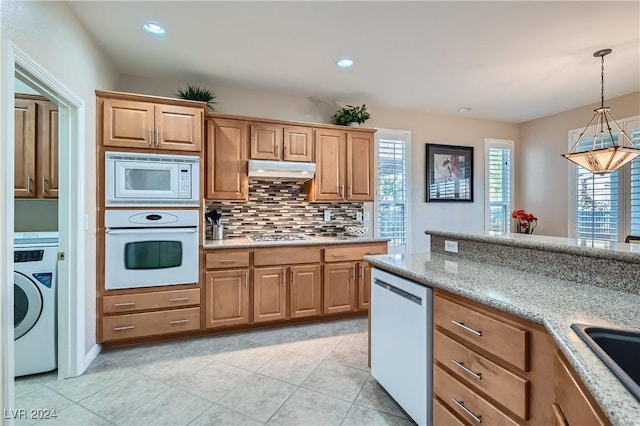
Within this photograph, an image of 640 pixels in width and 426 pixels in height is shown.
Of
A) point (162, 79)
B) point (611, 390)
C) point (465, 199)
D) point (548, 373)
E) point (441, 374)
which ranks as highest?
point (162, 79)

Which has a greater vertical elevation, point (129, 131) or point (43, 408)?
point (129, 131)

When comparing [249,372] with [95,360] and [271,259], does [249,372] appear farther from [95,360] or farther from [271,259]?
[95,360]

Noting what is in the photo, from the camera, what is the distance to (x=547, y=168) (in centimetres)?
451

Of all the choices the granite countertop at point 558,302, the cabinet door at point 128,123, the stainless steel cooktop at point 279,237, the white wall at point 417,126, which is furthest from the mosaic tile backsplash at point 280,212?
the granite countertop at point 558,302

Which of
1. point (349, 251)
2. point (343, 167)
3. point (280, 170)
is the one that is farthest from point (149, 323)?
point (343, 167)

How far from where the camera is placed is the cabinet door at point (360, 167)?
12.2 ft

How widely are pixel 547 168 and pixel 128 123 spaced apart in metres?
5.31

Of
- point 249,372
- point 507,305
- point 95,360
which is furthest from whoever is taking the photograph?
point 95,360

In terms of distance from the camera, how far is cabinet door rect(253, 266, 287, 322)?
309 cm

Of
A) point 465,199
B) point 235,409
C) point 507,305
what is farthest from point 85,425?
point 465,199

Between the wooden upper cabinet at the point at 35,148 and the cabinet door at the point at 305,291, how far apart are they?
221cm

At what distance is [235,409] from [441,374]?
1.27 metres

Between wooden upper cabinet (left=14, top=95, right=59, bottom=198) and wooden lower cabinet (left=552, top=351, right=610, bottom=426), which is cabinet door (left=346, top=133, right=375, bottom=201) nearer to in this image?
wooden upper cabinet (left=14, top=95, right=59, bottom=198)

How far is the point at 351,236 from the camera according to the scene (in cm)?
385
